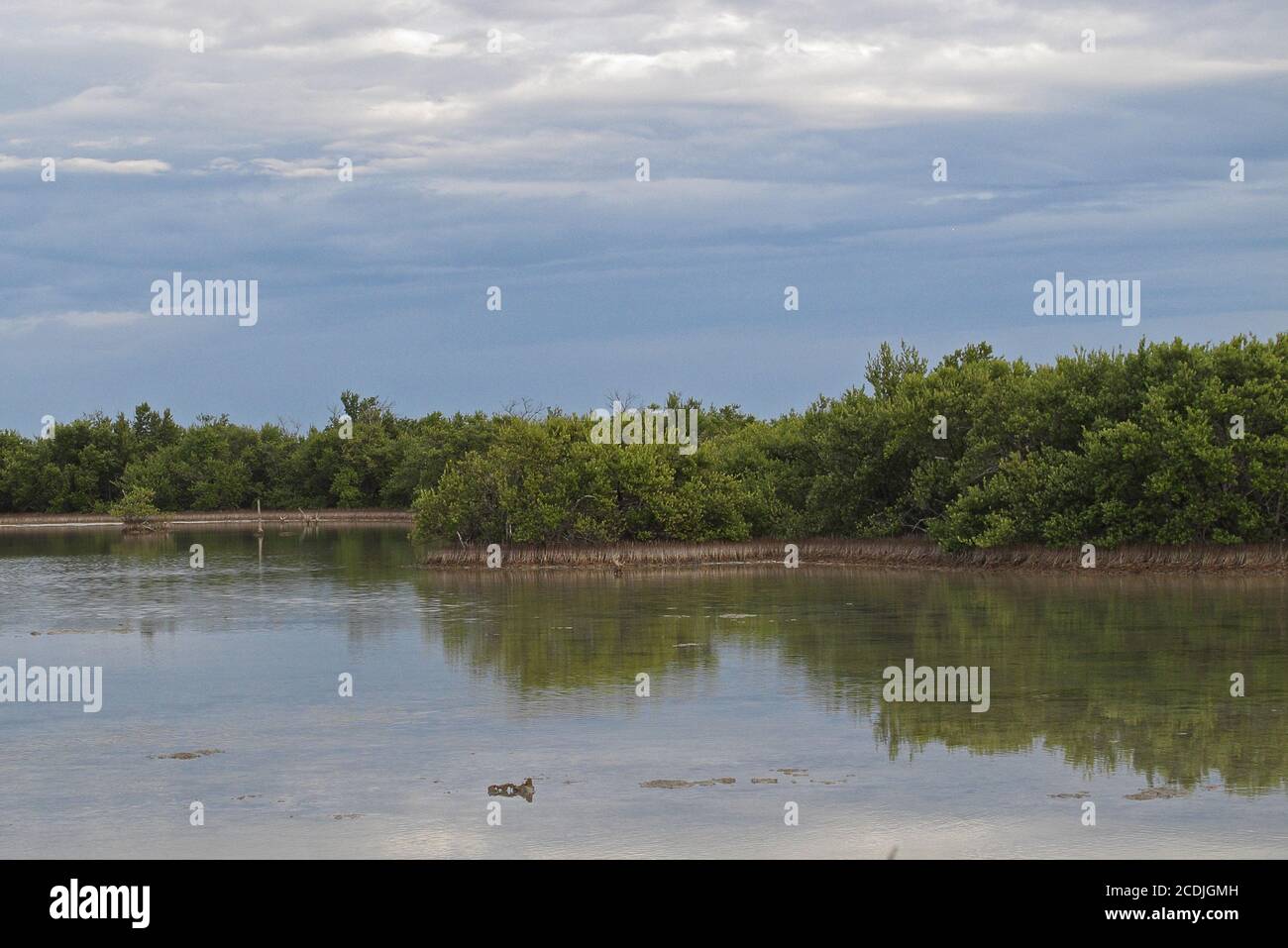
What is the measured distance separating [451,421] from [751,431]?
169 feet

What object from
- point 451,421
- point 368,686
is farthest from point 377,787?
point 451,421

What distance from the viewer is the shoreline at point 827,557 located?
44906mm

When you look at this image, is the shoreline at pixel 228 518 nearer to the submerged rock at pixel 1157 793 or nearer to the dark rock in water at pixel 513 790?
the dark rock in water at pixel 513 790

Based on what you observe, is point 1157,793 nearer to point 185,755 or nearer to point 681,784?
point 681,784

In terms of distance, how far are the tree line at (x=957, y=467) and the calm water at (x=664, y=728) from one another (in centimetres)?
498

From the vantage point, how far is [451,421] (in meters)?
120

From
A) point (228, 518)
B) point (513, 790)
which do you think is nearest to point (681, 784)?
point (513, 790)

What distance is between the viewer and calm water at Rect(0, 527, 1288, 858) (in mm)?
15359

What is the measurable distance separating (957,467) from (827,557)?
5.84m

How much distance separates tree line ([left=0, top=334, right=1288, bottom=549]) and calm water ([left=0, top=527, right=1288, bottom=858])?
A: 4985 millimetres

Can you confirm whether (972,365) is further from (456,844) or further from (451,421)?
(451,421)

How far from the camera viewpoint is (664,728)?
21.2 m

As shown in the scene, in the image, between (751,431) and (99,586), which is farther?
(751,431)

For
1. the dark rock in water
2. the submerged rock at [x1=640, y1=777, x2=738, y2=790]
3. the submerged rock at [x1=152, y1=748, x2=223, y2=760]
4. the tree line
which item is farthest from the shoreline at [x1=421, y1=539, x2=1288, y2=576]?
the dark rock in water
